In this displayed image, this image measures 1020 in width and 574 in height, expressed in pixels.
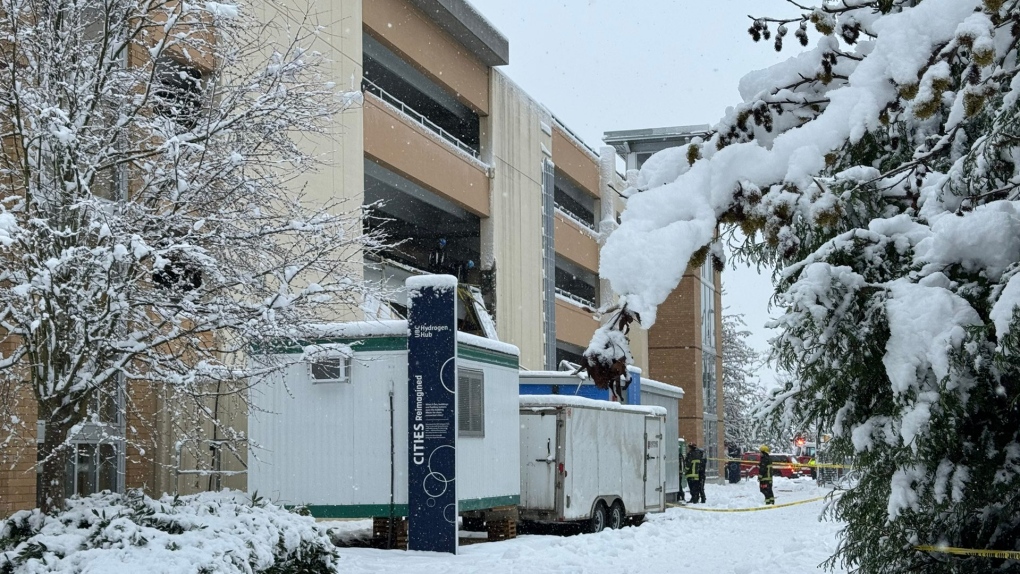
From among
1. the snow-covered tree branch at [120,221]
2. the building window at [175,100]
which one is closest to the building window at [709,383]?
the building window at [175,100]

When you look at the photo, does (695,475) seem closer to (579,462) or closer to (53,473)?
(579,462)

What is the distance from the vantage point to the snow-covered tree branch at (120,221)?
958 cm

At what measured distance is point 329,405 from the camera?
55.5ft

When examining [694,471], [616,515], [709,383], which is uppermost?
[709,383]

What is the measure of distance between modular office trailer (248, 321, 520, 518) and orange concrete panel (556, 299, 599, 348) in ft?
77.1

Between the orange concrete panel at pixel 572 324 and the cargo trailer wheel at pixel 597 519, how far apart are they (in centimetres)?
1935

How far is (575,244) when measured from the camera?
4331 cm

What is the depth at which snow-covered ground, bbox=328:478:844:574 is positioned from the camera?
1466 cm

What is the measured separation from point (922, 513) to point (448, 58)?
87.2 feet

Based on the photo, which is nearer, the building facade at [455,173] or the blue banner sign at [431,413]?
the blue banner sign at [431,413]

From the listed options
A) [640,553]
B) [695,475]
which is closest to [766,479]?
[695,475]

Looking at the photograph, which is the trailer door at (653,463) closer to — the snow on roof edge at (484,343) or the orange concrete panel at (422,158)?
the snow on roof edge at (484,343)

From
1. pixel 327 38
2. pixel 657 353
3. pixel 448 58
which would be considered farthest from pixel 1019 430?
pixel 657 353

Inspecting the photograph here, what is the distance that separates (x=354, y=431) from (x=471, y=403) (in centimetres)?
172
